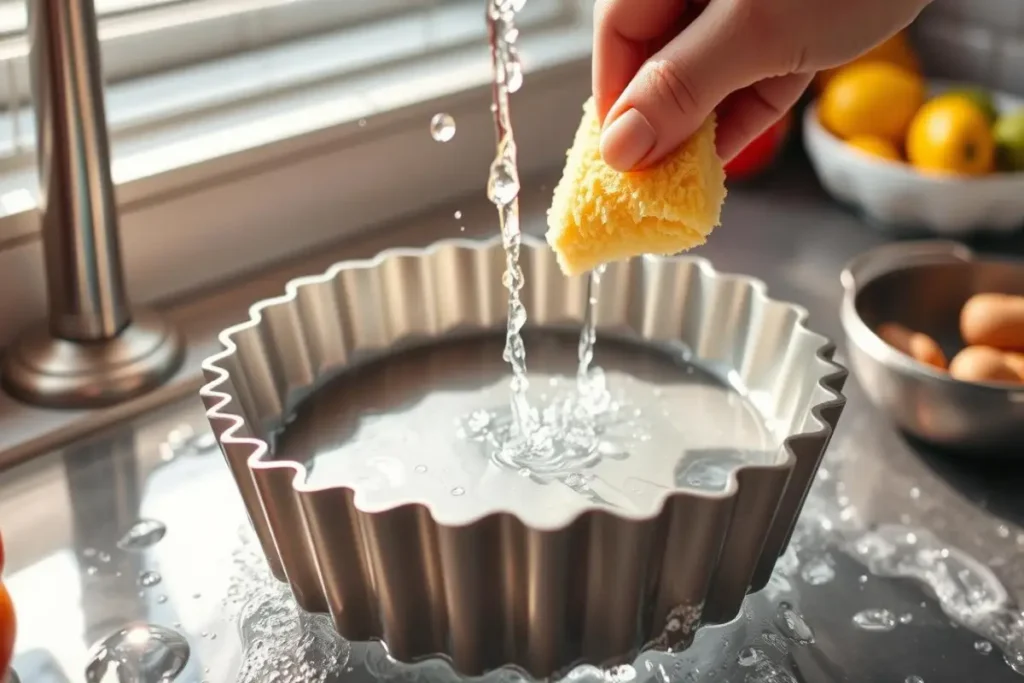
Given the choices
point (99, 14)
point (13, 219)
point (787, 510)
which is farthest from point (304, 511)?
point (99, 14)

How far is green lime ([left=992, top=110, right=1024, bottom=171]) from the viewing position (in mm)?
882

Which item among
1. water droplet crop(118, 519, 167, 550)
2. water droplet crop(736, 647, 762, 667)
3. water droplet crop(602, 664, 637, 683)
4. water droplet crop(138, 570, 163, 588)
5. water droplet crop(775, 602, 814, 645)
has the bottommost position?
water droplet crop(775, 602, 814, 645)

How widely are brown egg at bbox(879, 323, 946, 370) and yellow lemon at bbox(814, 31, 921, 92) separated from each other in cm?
41

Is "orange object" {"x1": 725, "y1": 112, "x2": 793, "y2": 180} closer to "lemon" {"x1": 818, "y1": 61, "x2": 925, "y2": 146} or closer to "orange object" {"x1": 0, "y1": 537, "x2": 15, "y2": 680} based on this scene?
"lemon" {"x1": 818, "y1": 61, "x2": 925, "y2": 146}

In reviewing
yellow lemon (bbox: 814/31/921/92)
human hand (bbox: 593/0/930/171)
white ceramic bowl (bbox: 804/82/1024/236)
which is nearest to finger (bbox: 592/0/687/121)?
human hand (bbox: 593/0/930/171)

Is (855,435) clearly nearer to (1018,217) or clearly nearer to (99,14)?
(1018,217)

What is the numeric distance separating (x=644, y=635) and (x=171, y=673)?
0.21 metres

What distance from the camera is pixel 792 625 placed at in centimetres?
53

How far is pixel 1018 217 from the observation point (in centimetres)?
89

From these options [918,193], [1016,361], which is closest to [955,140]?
[918,193]

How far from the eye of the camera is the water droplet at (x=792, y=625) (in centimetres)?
53

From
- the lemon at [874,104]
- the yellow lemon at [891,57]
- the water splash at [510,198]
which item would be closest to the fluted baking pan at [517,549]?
the water splash at [510,198]

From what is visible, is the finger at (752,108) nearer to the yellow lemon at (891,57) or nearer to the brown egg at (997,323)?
the brown egg at (997,323)

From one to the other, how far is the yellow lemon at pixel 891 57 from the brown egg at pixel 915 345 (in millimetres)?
411
